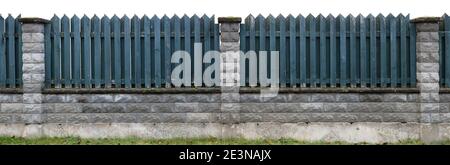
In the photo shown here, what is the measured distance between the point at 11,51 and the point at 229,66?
4.20m

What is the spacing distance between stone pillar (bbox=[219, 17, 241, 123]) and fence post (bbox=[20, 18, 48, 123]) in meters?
3.39

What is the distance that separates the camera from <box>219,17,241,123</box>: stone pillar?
1033cm

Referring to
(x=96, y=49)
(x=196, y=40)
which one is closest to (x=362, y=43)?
(x=196, y=40)

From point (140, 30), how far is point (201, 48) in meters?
1.22

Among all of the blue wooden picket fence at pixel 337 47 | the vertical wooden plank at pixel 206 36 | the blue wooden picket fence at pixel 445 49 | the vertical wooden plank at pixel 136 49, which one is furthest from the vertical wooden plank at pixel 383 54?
the vertical wooden plank at pixel 136 49

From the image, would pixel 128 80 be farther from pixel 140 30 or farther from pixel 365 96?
pixel 365 96

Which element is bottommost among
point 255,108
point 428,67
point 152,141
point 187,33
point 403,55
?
point 152,141

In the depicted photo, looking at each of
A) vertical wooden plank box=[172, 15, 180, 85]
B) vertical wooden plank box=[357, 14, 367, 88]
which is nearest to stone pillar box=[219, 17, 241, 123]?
vertical wooden plank box=[172, 15, 180, 85]

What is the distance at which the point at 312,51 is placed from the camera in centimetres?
1047

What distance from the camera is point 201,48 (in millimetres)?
10430

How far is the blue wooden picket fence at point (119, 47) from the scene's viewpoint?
10477mm

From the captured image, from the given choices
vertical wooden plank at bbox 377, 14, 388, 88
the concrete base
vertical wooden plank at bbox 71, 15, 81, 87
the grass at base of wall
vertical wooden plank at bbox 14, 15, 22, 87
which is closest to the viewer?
the grass at base of wall

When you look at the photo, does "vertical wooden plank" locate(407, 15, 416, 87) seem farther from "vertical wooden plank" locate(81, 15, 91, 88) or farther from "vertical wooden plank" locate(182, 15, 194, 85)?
"vertical wooden plank" locate(81, 15, 91, 88)

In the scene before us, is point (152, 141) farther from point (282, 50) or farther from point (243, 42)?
point (282, 50)
